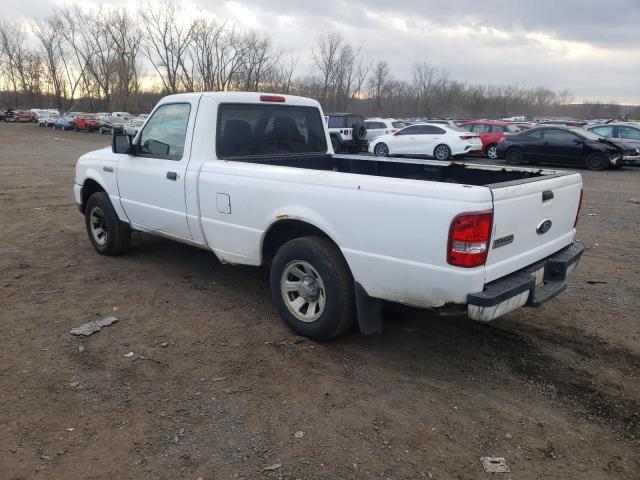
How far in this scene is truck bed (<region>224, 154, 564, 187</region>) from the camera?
4534 mm

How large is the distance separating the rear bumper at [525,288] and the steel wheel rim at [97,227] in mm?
4854

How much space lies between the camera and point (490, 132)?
2134cm

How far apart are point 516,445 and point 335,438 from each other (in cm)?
102

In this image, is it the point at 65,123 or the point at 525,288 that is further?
the point at 65,123

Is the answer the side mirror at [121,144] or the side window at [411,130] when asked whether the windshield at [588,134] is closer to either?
the side window at [411,130]

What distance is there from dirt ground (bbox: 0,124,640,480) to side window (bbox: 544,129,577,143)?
13.4 metres

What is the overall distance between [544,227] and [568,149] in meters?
15.6

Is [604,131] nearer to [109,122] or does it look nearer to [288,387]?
[288,387]

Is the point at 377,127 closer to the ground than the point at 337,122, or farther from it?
closer to the ground

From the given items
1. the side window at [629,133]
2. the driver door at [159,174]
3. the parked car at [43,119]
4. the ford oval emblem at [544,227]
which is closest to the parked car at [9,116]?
the parked car at [43,119]

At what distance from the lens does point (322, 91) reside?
64438mm

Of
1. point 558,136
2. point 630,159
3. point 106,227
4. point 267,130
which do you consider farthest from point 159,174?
point 630,159

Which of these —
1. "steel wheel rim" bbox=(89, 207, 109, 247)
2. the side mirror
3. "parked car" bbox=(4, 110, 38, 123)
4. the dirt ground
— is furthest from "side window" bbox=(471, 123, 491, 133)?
"parked car" bbox=(4, 110, 38, 123)

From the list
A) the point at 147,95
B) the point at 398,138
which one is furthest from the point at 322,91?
the point at 398,138
